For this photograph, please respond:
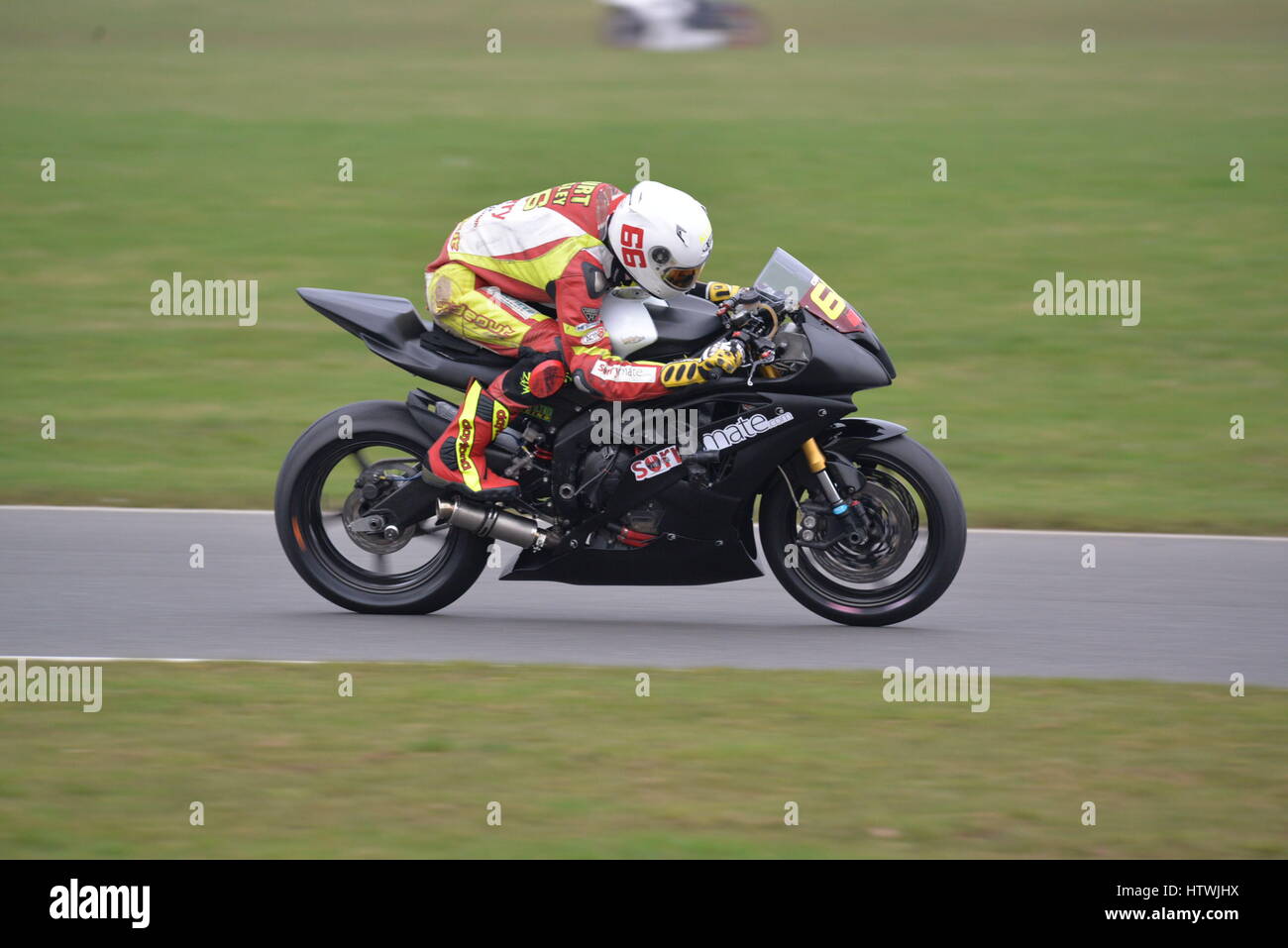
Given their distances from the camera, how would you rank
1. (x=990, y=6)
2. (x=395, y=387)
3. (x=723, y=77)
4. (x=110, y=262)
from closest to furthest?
1. (x=395, y=387)
2. (x=110, y=262)
3. (x=723, y=77)
4. (x=990, y=6)

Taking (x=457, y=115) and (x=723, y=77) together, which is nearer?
(x=457, y=115)

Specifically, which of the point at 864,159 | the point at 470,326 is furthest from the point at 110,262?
the point at 470,326

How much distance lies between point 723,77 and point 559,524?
13.6 metres

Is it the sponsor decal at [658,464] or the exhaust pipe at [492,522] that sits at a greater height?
the sponsor decal at [658,464]

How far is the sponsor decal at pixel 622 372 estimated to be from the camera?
677 centimetres

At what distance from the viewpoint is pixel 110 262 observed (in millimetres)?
14047

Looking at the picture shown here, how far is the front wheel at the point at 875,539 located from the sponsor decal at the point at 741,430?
0.26 metres

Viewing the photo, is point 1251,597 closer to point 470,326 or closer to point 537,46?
point 470,326

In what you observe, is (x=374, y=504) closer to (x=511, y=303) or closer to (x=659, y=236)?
(x=511, y=303)

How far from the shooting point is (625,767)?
17.8ft

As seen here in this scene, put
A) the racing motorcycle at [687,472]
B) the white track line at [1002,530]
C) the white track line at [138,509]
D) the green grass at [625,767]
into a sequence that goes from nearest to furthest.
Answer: the green grass at [625,767]
the racing motorcycle at [687,472]
the white track line at [1002,530]
the white track line at [138,509]

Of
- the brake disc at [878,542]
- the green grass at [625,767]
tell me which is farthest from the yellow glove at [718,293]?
the green grass at [625,767]

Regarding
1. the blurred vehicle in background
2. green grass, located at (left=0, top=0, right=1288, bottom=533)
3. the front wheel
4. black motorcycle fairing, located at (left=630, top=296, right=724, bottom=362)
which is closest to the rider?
black motorcycle fairing, located at (left=630, top=296, right=724, bottom=362)

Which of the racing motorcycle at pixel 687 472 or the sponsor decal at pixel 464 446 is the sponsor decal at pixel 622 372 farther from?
the sponsor decal at pixel 464 446
